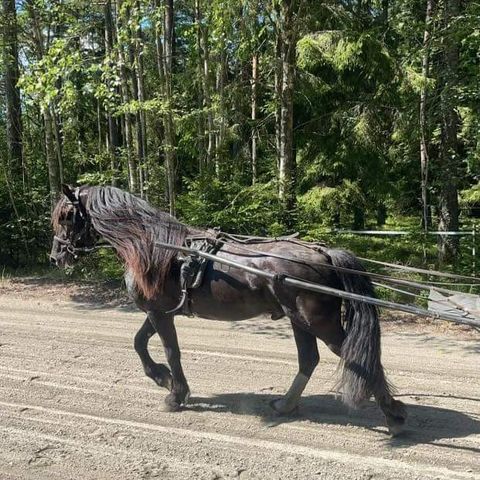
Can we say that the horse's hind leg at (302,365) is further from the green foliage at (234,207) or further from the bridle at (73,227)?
the green foliage at (234,207)

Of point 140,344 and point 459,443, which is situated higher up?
A: point 140,344

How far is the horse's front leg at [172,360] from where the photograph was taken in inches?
188

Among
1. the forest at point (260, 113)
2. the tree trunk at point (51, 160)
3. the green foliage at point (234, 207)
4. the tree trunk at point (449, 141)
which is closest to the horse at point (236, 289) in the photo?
the forest at point (260, 113)

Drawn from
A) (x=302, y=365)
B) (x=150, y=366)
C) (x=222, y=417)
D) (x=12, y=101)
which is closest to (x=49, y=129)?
(x=12, y=101)

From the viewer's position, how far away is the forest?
1014cm

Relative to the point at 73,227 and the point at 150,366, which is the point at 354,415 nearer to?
the point at 150,366

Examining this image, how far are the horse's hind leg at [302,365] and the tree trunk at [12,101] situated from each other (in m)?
10.9

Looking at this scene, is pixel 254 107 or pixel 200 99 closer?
pixel 200 99

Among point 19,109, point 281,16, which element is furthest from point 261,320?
point 19,109

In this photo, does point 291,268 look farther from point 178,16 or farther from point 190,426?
point 178,16

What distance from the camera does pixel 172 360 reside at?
16.0 ft

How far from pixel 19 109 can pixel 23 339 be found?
377 inches

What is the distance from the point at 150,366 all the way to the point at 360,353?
76.8 inches

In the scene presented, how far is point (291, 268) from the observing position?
429 cm
